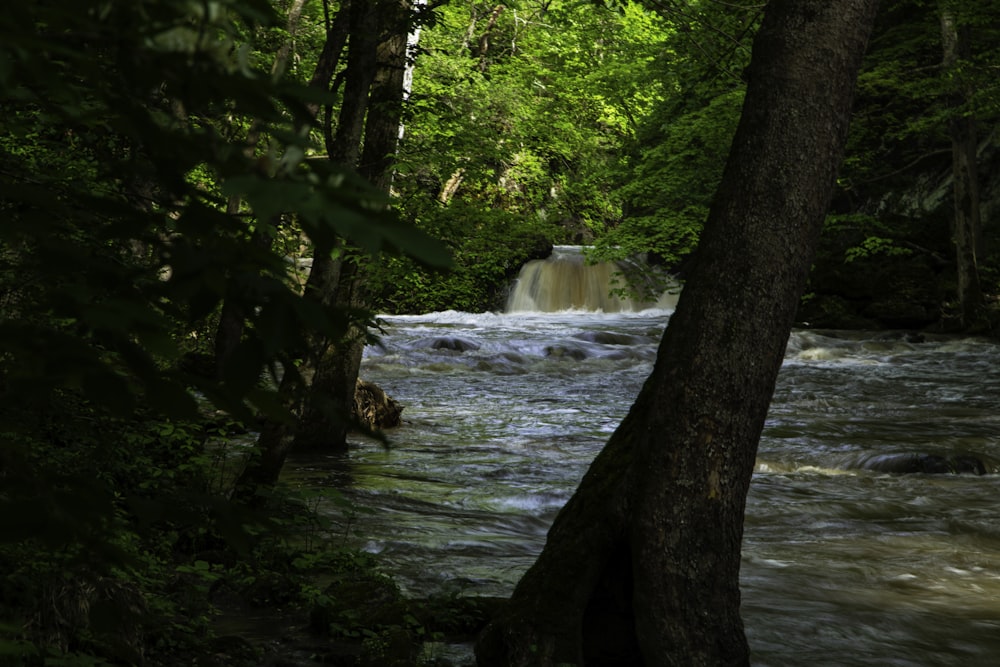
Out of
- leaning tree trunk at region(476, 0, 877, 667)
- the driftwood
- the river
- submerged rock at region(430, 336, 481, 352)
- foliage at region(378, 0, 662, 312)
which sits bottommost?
the river

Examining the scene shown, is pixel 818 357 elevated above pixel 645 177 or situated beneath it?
situated beneath

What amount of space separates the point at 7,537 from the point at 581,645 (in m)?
3.27

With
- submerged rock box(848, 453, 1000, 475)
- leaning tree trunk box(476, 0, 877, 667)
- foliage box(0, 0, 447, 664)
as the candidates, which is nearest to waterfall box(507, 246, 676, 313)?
submerged rock box(848, 453, 1000, 475)

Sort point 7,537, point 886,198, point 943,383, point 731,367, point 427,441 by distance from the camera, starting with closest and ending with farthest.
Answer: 1. point 7,537
2. point 731,367
3. point 427,441
4. point 943,383
5. point 886,198

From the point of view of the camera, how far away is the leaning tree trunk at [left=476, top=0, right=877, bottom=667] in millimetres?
3719

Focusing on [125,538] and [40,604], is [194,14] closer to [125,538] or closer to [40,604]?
[40,604]

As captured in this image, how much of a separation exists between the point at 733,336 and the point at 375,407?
866 centimetres

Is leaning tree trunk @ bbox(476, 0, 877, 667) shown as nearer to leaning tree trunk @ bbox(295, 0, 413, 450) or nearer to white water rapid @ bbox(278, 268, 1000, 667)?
white water rapid @ bbox(278, 268, 1000, 667)

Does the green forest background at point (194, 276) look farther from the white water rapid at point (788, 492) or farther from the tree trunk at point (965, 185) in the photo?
the tree trunk at point (965, 185)

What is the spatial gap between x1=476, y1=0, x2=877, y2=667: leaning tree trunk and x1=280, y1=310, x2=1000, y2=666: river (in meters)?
1.31

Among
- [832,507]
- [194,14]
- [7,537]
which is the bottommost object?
[832,507]

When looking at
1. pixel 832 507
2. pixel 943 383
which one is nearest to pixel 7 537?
pixel 832 507

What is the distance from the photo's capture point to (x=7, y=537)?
4.09ft

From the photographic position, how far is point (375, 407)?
1196cm
